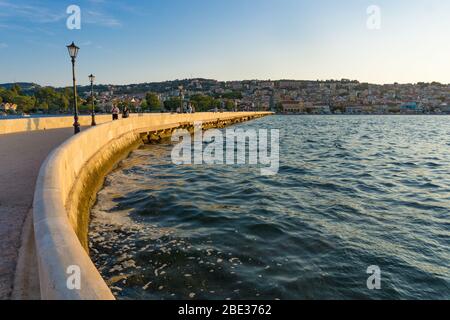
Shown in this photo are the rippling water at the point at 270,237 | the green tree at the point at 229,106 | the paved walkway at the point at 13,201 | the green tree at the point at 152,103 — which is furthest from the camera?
the green tree at the point at 229,106

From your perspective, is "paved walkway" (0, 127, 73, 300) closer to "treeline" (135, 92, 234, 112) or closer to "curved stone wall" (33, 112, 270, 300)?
"curved stone wall" (33, 112, 270, 300)

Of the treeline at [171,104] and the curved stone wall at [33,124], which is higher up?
the treeline at [171,104]

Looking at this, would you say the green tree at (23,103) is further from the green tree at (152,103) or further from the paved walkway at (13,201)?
the paved walkway at (13,201)

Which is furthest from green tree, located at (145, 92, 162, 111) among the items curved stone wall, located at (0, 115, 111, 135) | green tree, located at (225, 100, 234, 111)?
curved stone wall, located at (0, 115, 111, 135)

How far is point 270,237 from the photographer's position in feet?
21.2

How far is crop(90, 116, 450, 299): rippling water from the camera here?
185 inches

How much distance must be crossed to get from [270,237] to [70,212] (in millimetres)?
3399

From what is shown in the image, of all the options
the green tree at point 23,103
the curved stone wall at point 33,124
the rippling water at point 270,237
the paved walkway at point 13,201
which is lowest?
the rippling water at point 270,237

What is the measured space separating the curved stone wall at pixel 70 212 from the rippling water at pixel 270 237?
2.01 feet

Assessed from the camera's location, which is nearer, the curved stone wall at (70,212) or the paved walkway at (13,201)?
the curved stone wall at (70,212)

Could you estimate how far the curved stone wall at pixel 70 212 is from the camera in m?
2.31

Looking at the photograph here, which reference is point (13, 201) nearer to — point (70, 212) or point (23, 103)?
point (70, 212)

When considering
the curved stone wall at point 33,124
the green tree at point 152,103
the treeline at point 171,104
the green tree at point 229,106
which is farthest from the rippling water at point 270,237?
the green tree at point 229,106

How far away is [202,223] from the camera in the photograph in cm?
734
